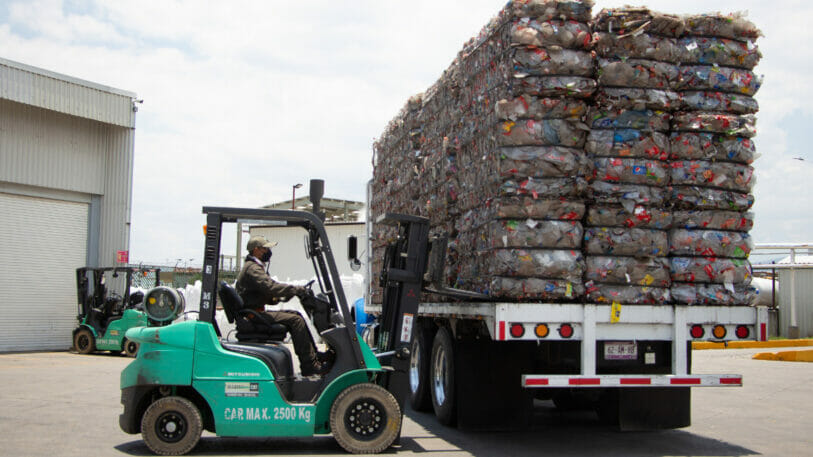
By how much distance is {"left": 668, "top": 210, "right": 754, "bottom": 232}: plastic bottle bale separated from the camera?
770 centimetres

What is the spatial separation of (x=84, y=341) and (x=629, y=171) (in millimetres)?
16501

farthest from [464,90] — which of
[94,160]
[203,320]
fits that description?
[94,160]

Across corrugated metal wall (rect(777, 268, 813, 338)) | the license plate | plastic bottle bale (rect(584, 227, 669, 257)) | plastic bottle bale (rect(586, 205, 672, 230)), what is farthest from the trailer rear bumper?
corrugated metal wall (rect(777, 268, 813, 338))

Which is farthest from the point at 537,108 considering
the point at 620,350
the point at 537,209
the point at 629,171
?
the point at 620,350

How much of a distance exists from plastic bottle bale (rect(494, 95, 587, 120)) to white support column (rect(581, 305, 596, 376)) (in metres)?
1.73

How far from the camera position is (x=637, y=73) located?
7594 millimetres

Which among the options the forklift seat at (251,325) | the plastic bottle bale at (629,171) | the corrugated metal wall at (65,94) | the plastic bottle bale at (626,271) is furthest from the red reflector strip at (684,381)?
the corrugated metal wall at (65,94)

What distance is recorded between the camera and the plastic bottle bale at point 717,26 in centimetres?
777

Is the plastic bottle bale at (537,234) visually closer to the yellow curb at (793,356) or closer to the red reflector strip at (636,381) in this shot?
the red reflector strip at (636,381)

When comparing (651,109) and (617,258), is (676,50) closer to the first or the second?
(651,109)

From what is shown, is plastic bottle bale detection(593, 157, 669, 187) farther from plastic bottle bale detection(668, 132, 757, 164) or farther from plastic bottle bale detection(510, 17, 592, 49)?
plastic bottle bale detection(510, 17, 592, 49)

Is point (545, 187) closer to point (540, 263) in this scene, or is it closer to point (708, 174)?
point (540, 263)

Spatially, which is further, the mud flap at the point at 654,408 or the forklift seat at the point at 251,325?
the mud flap at the point at 654,408

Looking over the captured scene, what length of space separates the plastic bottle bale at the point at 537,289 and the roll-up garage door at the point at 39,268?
17.4 meters
